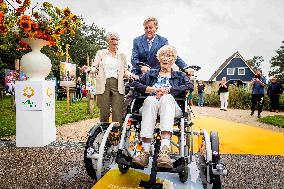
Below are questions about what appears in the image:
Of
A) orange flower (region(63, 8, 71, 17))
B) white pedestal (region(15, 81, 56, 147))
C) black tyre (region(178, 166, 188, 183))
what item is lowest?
black tyre (region(178, 166, 188, 183))

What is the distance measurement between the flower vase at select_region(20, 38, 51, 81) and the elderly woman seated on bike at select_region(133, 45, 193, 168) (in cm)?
326

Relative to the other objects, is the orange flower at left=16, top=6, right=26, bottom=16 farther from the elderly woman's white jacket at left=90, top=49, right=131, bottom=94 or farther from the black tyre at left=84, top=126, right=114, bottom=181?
the black tyre at left=84, top=126, right=114, bottom=181

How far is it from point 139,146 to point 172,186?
733 mm

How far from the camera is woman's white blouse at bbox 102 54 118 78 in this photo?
5.56 metres

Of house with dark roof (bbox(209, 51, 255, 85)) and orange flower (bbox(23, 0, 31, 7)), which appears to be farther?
house with dark roof (bbox(209, 51, 255, 85))

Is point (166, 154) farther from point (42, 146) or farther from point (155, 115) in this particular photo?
point (42, 146)

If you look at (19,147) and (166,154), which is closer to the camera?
(166,154)

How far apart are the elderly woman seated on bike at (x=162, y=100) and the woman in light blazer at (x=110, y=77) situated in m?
1.30

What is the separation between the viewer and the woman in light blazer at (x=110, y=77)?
5.56m

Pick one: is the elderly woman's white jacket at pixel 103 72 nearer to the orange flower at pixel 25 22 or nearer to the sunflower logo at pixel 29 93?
the orange flower at pixel 25 22

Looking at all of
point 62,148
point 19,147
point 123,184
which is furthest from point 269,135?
point 123,184

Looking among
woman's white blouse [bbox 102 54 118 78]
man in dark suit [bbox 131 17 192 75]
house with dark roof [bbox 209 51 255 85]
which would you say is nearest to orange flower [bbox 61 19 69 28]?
woman's white blouse [bbox 102 54 118 78]

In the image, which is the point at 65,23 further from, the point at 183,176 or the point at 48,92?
the point at 183,176

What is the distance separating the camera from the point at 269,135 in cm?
923
